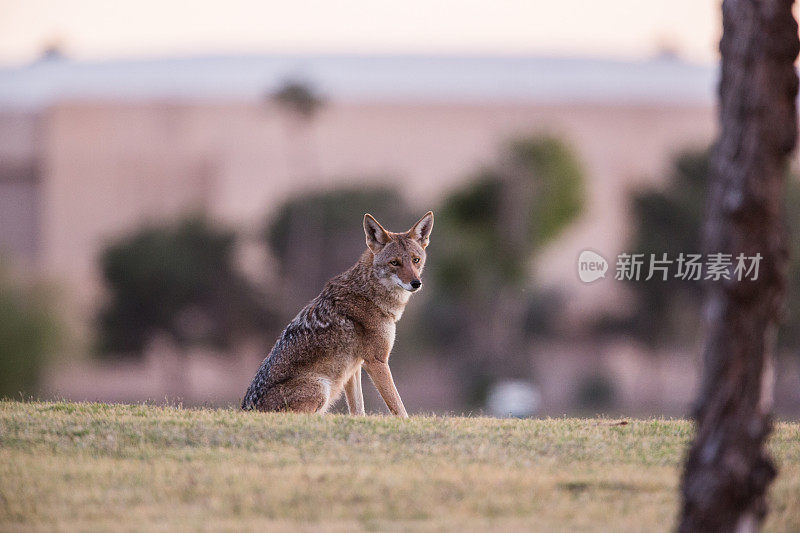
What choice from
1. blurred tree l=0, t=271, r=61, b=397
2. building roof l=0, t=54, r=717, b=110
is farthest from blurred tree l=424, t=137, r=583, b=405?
blurred tree l=0, t=271, r=61, b=397

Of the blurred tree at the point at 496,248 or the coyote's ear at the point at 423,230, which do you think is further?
the blurred tree at the point at 496,248

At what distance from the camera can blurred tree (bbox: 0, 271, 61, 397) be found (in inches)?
2120

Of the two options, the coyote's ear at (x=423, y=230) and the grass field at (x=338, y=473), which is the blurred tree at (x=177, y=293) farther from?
the grass field at (x=338, y=473)

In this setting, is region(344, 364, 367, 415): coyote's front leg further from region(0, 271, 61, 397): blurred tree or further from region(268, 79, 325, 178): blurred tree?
region(268, 79, 325, 178): blurred tree

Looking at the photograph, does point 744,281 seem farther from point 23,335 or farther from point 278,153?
point 278,153

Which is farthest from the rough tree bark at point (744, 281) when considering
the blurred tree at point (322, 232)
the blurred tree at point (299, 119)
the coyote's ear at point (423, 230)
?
the blurred tree at point (299, 119)

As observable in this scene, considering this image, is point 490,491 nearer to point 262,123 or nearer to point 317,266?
point 317,266

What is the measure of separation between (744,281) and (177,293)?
56.7 meters

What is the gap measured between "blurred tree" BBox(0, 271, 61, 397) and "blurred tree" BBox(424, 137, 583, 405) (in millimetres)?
19721

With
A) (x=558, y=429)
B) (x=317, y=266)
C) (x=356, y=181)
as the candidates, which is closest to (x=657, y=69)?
(x=356, y=181)

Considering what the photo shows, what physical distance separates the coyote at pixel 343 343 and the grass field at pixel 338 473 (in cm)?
65

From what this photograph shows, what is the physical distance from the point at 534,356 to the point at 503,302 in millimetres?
5413

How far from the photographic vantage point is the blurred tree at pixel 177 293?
205ft

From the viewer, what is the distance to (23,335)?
5419 cm
